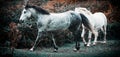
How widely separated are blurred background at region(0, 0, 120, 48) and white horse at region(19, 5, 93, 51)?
66mm

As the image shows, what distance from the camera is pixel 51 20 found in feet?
27.5

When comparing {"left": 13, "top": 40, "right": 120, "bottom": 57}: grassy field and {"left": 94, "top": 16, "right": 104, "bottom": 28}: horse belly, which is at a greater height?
{"left": 94, "top": 16, "right": 104, "bottom": 28}: horse belly

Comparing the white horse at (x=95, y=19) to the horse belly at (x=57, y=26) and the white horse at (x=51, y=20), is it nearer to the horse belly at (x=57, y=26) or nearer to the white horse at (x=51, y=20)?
the white horse at (x=51, y=20)

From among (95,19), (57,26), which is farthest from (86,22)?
(57,26)

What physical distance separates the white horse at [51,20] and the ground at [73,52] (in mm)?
84

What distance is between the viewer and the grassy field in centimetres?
826

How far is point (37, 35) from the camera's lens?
8336mm

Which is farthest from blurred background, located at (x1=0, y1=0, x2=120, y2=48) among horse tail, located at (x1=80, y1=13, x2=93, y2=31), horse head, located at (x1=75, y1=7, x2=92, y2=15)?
horse tail, located at (x1=80, y1=13, x2=93, y2=31)

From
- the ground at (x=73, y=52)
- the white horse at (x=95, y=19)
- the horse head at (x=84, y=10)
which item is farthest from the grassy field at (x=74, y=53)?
the horse head at (x=84, y=10)

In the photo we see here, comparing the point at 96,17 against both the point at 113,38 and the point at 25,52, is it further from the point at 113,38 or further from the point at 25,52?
the point at 25,52

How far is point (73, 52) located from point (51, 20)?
2.06 ft

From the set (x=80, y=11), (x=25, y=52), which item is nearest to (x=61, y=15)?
(x=80, y=11)

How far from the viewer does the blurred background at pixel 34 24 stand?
328 inches

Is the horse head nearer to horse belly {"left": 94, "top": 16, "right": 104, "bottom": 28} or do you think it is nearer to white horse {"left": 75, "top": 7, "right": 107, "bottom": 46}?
white horse {"left": 75, "top": 7, "right": 107, "bottom": 46}
